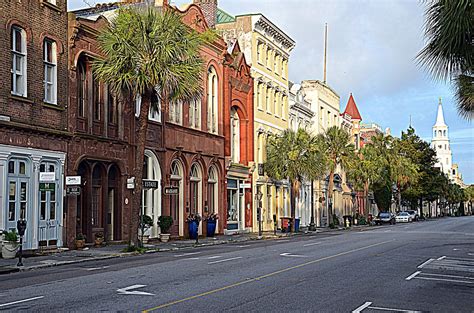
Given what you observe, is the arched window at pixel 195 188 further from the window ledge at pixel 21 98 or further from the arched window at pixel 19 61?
the arched window at pixel 19 61

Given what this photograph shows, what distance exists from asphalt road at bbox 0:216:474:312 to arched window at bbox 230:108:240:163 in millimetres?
24310

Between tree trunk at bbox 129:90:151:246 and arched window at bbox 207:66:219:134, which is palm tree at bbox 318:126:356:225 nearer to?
arched window at bbox 207:66:219:134

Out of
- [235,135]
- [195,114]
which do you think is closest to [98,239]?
[195,114]

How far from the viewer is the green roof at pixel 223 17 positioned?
53062 millimetres

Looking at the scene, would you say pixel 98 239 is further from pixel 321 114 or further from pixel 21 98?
pixel 321 114

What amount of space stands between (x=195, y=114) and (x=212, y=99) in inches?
109

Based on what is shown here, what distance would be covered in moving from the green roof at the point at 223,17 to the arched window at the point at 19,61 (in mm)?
28366

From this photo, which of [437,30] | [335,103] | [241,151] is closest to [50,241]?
[437,30]

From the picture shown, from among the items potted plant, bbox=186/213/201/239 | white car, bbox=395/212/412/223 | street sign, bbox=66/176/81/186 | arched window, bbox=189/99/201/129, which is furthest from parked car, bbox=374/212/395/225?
street sign, bbox=66/176/81/186

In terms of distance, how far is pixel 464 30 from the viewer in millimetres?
13000

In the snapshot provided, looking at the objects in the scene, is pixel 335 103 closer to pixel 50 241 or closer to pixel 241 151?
pixel 241 151

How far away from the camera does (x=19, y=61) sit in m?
25.3

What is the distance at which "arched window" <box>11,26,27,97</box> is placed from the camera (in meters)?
25.0

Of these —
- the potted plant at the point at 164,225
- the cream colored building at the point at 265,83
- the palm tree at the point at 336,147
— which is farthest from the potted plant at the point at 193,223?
the palm tree at the point at 336,147
